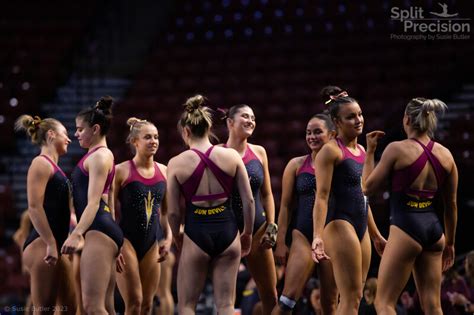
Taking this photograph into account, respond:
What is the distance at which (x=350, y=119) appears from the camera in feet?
18.0

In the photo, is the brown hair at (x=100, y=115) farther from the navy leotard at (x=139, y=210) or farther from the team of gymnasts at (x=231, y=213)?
the navy leotard at (x=139, y=210)

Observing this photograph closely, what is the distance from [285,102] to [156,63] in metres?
2.92

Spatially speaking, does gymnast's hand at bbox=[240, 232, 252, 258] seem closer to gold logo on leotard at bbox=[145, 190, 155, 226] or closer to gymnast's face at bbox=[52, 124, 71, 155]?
gold logo on leotard at bbox=[145, 190, 155, 226]

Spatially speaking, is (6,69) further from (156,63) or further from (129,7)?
(129,7)

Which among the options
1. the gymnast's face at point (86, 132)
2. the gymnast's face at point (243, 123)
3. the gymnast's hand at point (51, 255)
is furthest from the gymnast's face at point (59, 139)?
the gymnast's face at point (243, 123)

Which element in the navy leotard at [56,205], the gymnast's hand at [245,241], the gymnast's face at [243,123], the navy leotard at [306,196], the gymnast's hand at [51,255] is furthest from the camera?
the gymnast's face at [243,123]

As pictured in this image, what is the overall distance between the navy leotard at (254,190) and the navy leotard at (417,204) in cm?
119

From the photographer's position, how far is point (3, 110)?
12.5m

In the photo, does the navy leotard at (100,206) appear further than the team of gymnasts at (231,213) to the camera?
Yes

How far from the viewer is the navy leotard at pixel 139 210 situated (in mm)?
6172

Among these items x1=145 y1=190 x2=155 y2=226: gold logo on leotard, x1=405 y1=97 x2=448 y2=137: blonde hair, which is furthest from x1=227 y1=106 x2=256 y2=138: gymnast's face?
x1=405 y1=97 x2=448 y2=137: blonde hair

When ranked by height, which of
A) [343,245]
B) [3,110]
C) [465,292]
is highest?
[3,110]

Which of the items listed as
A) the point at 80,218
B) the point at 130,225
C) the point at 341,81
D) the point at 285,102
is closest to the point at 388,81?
the point at 341,81

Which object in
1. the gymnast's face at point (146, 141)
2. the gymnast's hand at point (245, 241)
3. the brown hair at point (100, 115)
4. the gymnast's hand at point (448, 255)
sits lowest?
the gymnast's hand at point (448, 255)
